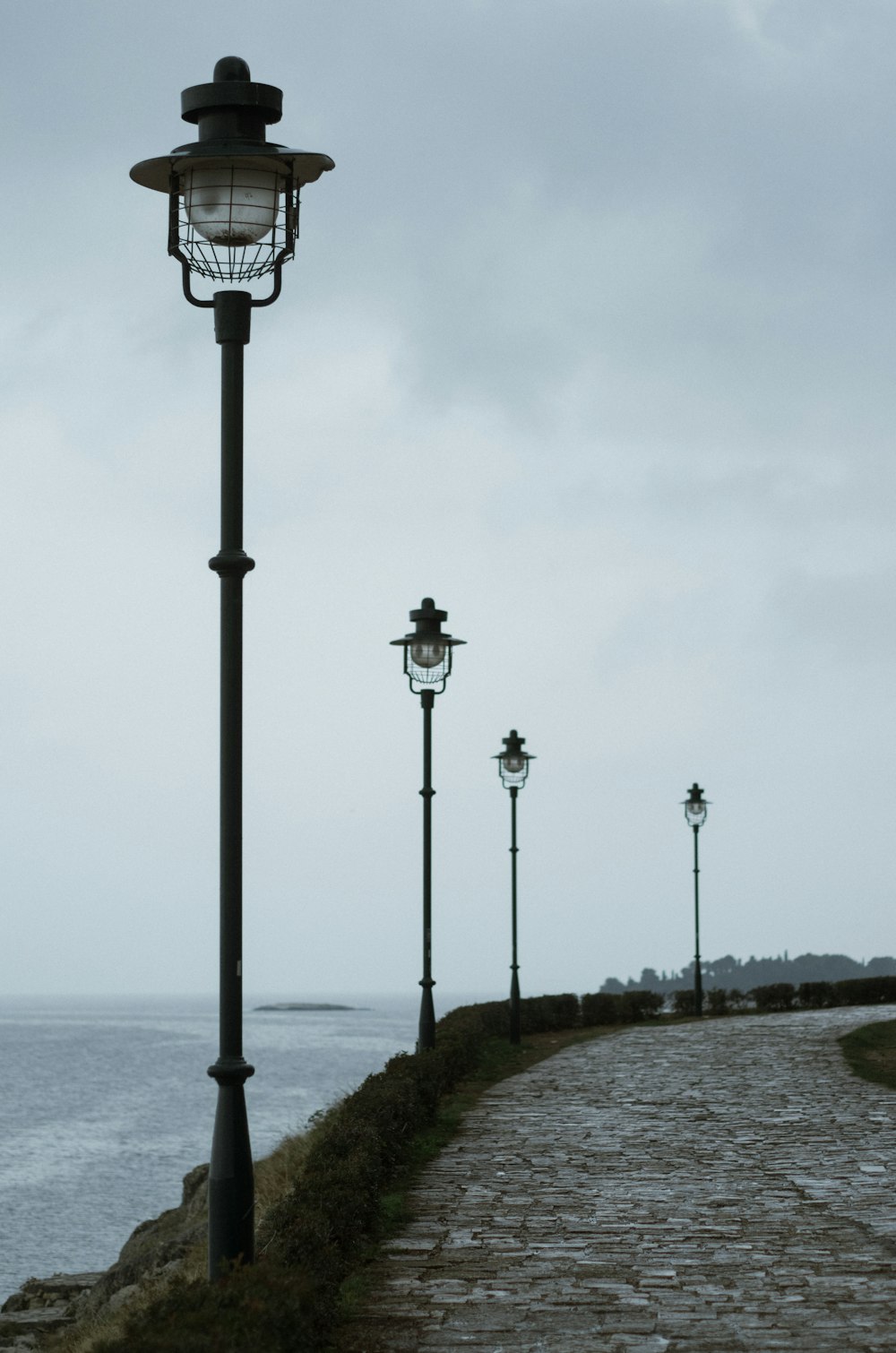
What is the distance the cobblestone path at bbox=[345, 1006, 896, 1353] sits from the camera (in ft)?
24.6

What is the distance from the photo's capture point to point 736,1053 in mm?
24672

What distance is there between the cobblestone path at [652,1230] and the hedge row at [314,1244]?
0.33 m

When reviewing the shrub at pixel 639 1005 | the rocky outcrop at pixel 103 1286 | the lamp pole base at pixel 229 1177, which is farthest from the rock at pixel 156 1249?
the shrub at pixel 639 1005

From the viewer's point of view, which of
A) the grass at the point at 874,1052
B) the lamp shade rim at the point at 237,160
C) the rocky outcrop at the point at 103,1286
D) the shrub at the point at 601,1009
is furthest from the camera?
the shrub at the point at 601,1009

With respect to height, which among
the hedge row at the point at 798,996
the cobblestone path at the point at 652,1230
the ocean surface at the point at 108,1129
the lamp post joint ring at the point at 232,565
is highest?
the lamp post joint ring at the point at 232,565

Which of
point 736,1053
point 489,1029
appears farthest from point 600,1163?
point 489,1029

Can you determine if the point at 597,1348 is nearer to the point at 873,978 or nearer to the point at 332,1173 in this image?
the point at 332,1173

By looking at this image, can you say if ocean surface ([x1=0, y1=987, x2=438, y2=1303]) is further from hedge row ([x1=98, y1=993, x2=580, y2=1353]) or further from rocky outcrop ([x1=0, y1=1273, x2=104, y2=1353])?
hedge row ([x1=98, y1=993, x2=580, y2=1353])

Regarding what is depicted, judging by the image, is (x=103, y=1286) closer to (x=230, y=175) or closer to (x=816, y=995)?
(x=230, y=175)

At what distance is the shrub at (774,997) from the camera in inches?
1639

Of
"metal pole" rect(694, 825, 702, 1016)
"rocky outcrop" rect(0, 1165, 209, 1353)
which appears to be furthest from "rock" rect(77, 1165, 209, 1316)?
"metal pole" rect(694, 825, 702, 1016)

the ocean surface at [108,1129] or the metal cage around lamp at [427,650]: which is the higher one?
the metal cage around lamp at [427,650]

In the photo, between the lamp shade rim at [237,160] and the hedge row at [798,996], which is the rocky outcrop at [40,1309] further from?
the hedge row at [798,996]

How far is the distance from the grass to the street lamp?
19.7 feet
